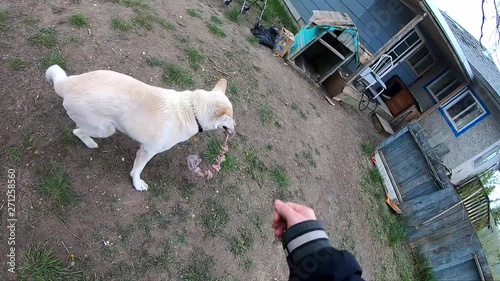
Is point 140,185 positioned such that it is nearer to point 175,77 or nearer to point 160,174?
point 160,174

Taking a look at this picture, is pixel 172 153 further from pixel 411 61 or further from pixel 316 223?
pixel 411 61

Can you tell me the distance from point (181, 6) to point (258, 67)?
94.5 inches

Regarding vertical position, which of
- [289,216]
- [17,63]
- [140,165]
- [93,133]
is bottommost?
[17,63]

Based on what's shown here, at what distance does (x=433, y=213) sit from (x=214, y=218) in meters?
4.78

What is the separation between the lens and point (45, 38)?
4.58 m

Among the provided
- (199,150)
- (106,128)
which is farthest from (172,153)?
(106,128)

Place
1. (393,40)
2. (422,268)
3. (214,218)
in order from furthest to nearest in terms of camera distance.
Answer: (393,40)
(422,268)
(214,218)

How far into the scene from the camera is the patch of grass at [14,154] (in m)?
3.44

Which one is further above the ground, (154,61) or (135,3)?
(154,61)

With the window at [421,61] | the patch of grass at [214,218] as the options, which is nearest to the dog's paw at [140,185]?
the patch of grass at [214,218]

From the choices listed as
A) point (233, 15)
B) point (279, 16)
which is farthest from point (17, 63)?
point (279, 16)

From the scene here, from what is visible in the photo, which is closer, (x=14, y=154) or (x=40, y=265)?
(x=40, y=265)

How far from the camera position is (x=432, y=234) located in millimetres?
6625

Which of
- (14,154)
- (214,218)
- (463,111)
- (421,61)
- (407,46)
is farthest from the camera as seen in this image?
(421,61)
